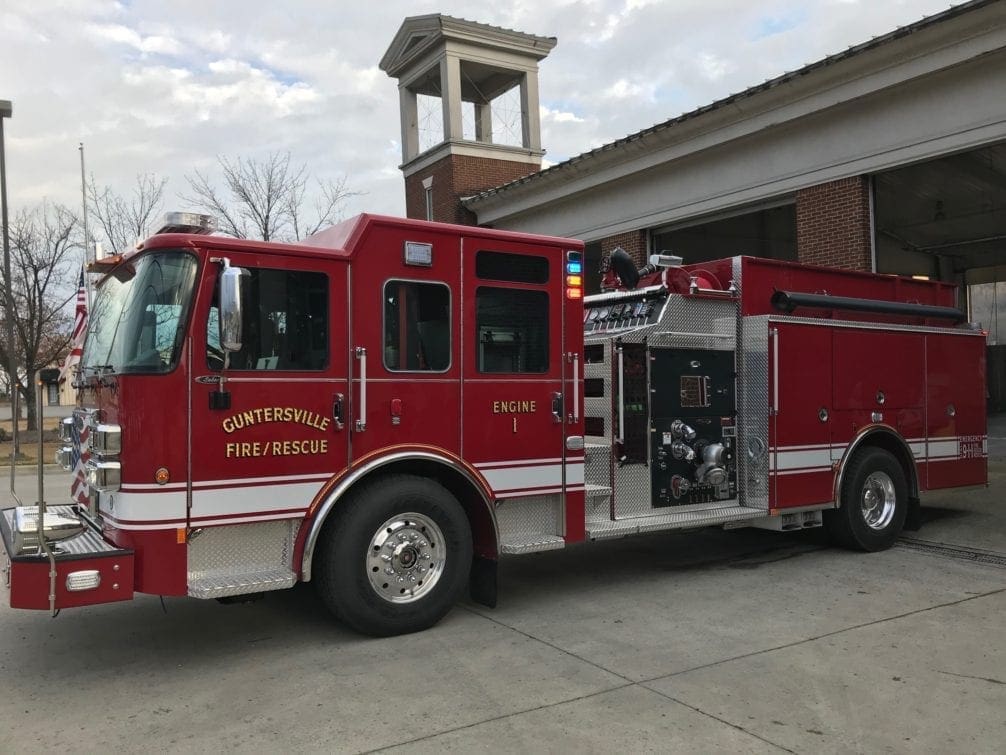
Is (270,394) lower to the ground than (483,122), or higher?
lower

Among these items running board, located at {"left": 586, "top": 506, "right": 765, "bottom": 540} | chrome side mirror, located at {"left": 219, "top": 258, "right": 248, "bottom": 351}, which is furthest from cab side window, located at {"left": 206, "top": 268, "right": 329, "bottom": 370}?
running board, located at {"left": 586, "top": 506, "right": 765, "bottom": 540}

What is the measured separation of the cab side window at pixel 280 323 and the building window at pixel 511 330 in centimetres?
114

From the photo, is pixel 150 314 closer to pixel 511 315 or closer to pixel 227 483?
pixel 227 483

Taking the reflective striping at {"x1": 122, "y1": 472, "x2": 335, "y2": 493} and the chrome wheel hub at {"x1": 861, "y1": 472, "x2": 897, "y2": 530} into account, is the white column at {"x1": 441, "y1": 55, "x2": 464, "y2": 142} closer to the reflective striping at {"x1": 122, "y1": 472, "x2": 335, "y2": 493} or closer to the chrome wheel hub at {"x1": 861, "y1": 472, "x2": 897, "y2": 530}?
the chrome wheel hub at {"x1": 861, "y1": 472, "x2": 897, "y2": 530}

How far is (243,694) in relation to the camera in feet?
14.9

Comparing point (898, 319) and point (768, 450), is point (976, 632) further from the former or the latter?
point (898, 319)

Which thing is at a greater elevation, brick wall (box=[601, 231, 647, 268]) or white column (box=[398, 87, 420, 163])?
white column (box=[398, 87, 420, 163])

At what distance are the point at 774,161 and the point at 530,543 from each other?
9.24 metres

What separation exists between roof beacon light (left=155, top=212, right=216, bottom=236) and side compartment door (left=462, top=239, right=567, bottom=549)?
1687 mm

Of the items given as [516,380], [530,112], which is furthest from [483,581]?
[530,112]

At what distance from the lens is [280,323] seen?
5.04 meters

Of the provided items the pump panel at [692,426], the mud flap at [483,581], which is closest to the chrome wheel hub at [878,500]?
the pump panel at [692,426]

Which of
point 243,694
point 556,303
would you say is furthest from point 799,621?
point 243,694

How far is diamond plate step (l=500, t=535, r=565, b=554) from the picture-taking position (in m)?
5.79
